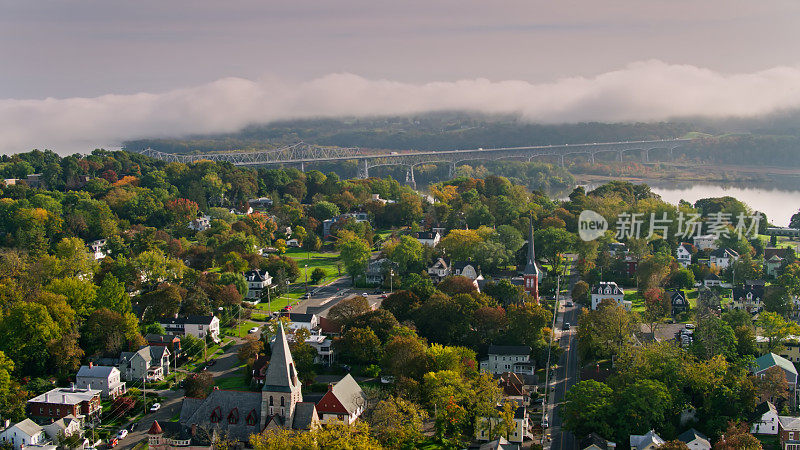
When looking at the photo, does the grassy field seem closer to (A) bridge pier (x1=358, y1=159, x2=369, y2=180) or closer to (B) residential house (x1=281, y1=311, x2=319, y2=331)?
(B) residential house (x1=281, y1=311, x2=319, y2=331)

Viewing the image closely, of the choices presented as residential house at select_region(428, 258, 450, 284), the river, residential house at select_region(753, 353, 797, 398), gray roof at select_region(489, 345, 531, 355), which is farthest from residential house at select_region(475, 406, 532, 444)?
the river

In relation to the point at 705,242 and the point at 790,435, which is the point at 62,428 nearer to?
the point at 790,435

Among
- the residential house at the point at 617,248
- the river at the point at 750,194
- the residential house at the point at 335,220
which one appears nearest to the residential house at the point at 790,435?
the residential house at the point at 617,248

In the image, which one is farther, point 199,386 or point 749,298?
point 749,298

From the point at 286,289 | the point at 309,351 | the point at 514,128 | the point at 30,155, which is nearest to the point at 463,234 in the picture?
the point at 286,289

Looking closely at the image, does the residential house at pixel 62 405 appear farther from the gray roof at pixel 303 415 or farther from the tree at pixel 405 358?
the tree at pixel 405 358

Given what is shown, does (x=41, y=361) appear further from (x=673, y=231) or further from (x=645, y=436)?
(x=673, y=231)

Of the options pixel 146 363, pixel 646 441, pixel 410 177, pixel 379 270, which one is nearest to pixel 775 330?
pixel 646 441
